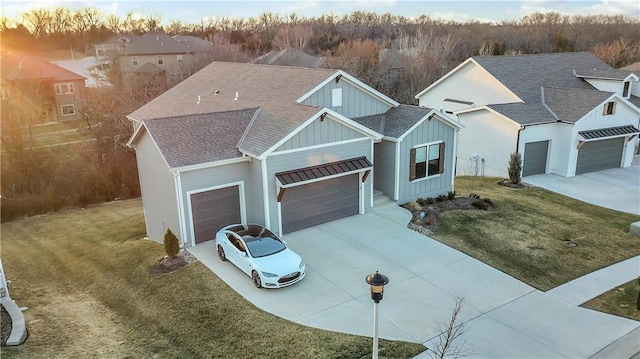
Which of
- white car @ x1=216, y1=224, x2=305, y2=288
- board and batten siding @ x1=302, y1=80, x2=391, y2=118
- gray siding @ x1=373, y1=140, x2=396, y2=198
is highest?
board and batten siding @ x1=302, y1=80, x2=391, y2=118

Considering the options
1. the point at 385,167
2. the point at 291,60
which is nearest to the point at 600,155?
the point at 385,167

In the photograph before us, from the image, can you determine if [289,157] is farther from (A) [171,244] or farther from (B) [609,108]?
(B) [609,108]

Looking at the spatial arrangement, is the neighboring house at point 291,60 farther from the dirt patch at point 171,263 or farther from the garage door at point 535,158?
the dirt patch at point 171,263

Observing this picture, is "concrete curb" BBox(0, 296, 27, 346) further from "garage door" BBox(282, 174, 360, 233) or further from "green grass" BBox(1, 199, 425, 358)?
"garage door" BBox(282, 174, 360, 233)

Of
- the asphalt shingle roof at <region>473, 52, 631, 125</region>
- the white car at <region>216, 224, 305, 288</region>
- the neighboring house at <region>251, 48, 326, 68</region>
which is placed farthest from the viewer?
the neighboring house at <region>251, 48, 326, 68</region>

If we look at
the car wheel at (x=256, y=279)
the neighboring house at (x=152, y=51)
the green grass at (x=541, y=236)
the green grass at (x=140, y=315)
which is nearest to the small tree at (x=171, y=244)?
the green grass at (x=140, y=315)

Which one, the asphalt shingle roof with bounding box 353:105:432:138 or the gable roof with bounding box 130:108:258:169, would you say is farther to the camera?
the asphalt shingle roof with bounding box 353:105:432:138

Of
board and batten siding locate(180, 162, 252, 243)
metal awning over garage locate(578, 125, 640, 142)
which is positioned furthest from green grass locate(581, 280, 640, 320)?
metal awning over garage locate(578, 125, 640, 142)
